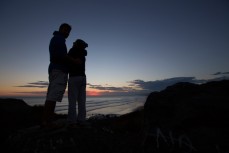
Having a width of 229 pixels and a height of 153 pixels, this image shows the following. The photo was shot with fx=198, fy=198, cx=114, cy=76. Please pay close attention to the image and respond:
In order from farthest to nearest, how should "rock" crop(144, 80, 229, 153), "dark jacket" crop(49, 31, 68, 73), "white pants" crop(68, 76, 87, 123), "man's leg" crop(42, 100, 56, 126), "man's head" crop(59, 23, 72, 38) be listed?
"white pants" crop(68, 76, 87, 123) → "man's head" crop(59, 23, 72, 38) → "dark jacket" crop(49, 31, 68, 73) → "man's leg" crop(42, 100, 56, 126) → "rock" crop(144, 80, 229, 153)

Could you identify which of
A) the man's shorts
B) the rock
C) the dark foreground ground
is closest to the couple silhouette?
the man's shorts

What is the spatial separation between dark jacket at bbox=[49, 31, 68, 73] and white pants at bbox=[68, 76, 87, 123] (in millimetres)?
805

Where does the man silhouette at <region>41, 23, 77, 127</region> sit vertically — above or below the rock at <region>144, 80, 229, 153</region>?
above

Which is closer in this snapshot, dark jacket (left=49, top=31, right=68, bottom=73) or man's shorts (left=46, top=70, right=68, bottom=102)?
man's shorts (left=46, top=70, right=68, bottom=102)

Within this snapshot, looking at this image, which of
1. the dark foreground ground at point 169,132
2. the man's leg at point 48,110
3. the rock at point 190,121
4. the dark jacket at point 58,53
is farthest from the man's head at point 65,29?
the rock at point 190,121

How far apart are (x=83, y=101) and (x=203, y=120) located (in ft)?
12.2

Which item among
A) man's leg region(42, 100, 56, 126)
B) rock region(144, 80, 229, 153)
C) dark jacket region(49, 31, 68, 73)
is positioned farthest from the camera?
dark jacket region(49, 31, 68, 73)

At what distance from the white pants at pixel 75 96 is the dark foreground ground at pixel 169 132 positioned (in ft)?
1.92

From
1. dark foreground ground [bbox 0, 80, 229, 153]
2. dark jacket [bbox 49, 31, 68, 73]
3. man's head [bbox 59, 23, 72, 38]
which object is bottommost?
→ dark foreground ground [bbox 0, 80, 229, 153]

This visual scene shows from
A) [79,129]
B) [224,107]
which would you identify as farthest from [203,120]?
[79,129]

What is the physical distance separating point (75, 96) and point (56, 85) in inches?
40.3

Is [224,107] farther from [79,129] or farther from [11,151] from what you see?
[11,151]

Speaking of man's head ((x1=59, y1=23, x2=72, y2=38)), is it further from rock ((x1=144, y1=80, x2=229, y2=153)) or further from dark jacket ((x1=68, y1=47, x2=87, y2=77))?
rock ((x1=144, y1=80, x2=229, y2=153))

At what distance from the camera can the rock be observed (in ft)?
11.5
